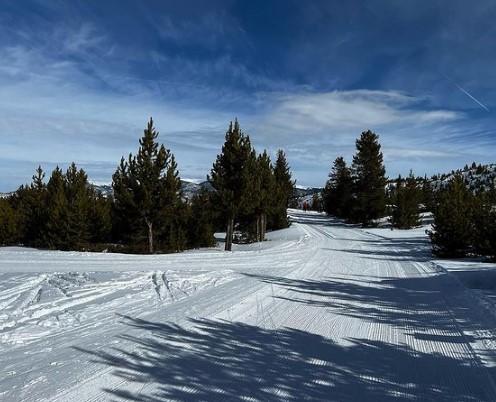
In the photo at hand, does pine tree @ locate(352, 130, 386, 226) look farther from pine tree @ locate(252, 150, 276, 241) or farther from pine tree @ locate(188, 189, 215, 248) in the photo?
pine tree @ locate(188, 189, 215, 248)

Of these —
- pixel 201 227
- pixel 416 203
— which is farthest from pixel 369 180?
pixel 201 227

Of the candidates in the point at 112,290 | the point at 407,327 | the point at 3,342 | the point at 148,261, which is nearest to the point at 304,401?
the point at 407,327

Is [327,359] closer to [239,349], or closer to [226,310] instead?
[239,349]

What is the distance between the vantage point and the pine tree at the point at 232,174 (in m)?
24.0

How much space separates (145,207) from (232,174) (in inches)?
216

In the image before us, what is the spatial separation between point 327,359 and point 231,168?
19.6m

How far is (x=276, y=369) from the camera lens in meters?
5.02

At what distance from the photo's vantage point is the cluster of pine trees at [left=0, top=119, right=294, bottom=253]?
24.0 metres

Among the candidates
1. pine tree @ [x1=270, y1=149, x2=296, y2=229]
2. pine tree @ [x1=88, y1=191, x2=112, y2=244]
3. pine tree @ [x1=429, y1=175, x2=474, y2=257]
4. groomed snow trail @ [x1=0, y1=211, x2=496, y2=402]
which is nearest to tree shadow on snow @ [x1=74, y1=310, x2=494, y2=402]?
groomed snow trail @ [x1=0, y1=211, x2=496, y2=402]

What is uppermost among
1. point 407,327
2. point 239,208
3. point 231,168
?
point 231,168

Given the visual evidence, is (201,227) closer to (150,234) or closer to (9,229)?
(150,234)

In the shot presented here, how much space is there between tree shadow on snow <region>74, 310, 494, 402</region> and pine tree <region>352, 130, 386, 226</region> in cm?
4280

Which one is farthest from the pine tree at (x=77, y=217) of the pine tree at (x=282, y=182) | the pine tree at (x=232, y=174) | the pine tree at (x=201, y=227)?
the pine tree at (x=282, y=182)

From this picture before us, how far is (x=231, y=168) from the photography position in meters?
24.4
